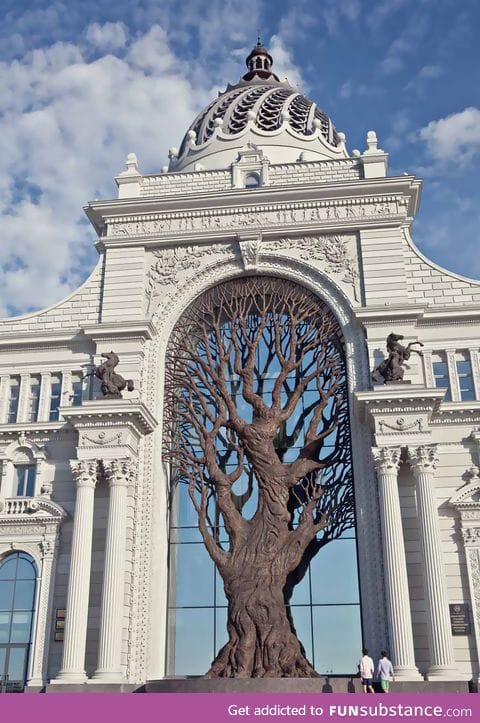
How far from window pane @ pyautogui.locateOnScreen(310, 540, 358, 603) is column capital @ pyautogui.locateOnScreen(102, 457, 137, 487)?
6.56 m

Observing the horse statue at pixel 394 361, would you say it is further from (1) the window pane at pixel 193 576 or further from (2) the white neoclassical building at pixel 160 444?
(1) the window pane at pixel 193 576

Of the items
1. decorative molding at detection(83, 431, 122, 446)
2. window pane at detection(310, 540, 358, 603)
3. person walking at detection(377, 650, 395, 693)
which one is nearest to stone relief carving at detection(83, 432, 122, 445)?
decorative molding at detection(83, 431, 122, 446)

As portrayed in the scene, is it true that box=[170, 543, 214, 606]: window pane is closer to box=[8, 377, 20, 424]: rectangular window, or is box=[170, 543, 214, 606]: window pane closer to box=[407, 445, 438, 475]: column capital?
box=[8, 377, 20, 424]: rectangular window

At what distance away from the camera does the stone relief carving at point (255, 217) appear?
2833cm

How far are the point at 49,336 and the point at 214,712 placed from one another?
54.6 ft

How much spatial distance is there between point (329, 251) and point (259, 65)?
57.7 ft

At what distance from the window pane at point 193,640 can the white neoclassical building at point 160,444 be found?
0.20 feet

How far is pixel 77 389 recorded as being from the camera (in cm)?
2773

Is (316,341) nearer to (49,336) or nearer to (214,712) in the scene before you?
(49,336)

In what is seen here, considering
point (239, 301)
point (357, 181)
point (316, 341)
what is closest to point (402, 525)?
point (316, 341)

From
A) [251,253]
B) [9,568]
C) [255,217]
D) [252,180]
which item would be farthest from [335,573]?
[252,180]

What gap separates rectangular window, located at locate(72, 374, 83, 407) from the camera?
27.5 m

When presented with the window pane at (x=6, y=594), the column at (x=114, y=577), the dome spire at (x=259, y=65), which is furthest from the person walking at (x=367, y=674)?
the dome spire at (x=259, y=65)

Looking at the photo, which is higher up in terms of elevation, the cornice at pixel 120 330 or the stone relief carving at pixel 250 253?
the stone relief carving at pixel 250 253
